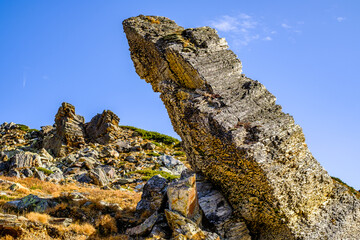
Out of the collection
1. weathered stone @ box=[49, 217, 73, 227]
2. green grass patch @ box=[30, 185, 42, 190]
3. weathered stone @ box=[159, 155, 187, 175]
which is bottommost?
weathered stone @ box=[49, 217, 73, 227]

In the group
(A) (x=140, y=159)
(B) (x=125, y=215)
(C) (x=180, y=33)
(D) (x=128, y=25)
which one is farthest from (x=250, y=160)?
(A) (x=140, y=159)

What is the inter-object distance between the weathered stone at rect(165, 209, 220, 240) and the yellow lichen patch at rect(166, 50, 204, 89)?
711 cm

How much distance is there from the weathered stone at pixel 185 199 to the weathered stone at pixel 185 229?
1.39 feet

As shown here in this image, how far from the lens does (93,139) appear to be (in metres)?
47.3

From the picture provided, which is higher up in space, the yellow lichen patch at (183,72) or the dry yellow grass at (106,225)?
the yellow lichen patch at (183,72)

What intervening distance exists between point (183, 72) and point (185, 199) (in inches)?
283

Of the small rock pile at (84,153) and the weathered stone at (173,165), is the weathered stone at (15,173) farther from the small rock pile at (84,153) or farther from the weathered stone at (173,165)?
the weathered stone at (173,165)

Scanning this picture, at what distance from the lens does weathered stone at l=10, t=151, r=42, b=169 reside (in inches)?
1174

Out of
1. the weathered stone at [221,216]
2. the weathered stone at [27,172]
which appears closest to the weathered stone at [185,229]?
the weathered stone at [221,216]

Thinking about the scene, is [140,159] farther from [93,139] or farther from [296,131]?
[296,131]

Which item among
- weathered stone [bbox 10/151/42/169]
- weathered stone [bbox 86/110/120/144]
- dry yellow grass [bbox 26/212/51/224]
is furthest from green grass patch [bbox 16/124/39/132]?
dry yellow grass [bbox 26/212/51/224]

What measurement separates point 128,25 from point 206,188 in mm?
11603

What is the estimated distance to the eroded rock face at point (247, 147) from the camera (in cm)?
1318

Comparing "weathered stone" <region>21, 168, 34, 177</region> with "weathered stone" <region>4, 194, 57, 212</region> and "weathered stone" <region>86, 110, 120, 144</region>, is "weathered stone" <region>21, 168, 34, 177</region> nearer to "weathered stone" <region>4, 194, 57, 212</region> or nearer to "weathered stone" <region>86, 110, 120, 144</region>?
"weathered stone" <region>4, 194, 57, 212</region>
